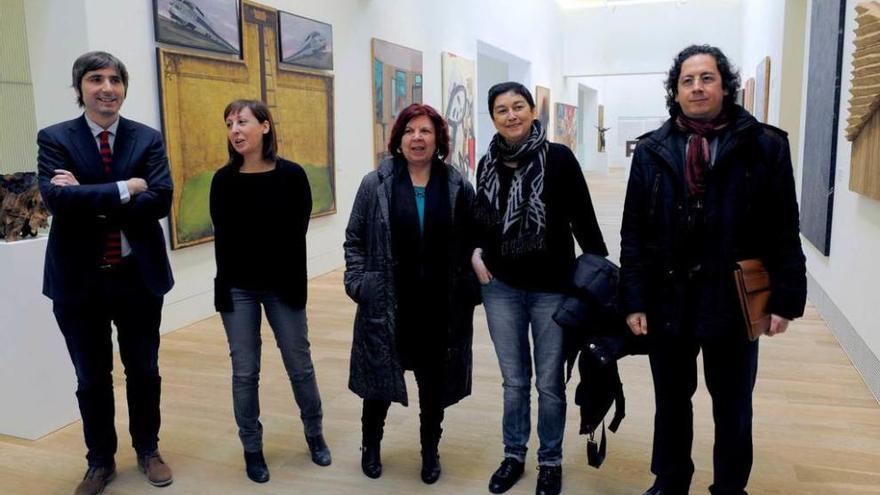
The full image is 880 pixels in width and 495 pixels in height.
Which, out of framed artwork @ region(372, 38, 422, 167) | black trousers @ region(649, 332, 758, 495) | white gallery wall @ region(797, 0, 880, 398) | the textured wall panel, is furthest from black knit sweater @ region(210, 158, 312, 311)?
framed artwork @ region(372, 38, 422, 167)

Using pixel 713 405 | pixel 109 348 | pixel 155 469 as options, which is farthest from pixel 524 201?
→ pixel 155 469

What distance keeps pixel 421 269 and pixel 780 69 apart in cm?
849

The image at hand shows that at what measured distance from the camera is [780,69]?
960 cm

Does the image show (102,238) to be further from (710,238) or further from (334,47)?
(334,47)

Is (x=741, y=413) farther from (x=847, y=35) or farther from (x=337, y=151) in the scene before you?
(x=337, y=151)

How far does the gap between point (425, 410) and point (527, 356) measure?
21.5 inches

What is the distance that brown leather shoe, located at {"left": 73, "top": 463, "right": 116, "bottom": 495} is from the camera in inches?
126

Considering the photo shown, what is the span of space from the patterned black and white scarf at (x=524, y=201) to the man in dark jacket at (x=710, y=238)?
354 millimetres

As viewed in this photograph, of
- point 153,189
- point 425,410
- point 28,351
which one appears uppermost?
point 153,189

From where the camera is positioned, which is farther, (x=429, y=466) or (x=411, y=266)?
(x=429, y=466)

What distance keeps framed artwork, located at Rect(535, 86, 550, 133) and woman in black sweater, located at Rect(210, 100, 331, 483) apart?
16490 mm

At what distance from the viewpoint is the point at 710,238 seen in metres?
2.53

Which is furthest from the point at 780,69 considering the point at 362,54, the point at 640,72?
the point at 640,72

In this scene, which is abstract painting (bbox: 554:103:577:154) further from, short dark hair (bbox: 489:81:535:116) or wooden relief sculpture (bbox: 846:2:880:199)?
short dark hair (bbox: 489:81:535:116)
